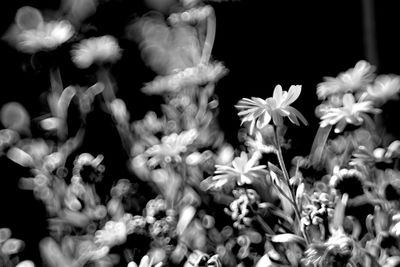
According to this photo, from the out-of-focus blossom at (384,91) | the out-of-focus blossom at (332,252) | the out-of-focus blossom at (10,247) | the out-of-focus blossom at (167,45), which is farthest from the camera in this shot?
the out-of-focus blossom at (167,45)

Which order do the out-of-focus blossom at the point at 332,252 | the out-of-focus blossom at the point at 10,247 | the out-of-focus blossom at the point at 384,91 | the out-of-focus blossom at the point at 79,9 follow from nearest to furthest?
the out-of-focus blossom at the point at 332,252
the out-of-focus blossom at the point at 384,91
the out-of-focus blossom at the point at 10,247
the out-of-focus blossom at the point at 79,9

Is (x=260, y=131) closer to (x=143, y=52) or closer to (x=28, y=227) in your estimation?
(x=143, y=52)

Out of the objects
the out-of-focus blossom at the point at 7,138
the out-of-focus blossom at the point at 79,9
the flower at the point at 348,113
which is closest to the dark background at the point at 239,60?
the out-of-focus blossom at the point at 79,9

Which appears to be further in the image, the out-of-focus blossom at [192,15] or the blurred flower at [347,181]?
the out-of-focus blossom at [192,15]

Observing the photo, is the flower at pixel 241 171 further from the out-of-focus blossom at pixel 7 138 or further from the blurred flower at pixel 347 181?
the out-of-focus blossom at pixel 7 138

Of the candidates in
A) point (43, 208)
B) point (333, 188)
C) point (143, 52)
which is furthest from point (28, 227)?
point (333, 188)

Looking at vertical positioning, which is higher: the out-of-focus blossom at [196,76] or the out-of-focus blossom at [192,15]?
the out-of-focus blossom at [192,15]
